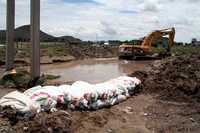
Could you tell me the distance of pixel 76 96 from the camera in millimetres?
12023

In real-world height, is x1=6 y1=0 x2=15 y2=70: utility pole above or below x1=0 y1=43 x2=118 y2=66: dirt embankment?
above

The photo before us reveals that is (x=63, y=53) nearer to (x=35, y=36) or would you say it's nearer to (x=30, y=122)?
(x=35, y=36)

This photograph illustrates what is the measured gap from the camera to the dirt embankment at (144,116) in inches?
381

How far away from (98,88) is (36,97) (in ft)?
9.46

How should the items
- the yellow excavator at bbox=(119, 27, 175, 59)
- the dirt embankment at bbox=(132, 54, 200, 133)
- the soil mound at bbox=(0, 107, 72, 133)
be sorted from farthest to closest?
1. the yellow excavator at bbox=(119, 27, 175, 59)
2. the dirt embankment at bbox=(132, 54, 200, 133)
3. the soil mound at bbox=(0, 107, 72, 133)

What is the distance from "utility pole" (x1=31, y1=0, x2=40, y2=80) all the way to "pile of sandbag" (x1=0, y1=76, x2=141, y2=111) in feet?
14.7

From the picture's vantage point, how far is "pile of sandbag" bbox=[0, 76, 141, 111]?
35.5ft

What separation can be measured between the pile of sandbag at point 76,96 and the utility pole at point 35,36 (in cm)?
450

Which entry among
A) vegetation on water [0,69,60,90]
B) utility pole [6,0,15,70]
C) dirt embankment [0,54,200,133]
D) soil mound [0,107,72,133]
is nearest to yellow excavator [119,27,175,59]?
utility pole [6,0,15,70]

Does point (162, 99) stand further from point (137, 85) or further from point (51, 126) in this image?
point (51, 126)

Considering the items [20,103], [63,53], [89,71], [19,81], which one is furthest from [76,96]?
[63,53]

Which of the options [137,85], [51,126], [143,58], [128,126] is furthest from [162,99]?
[143,58]

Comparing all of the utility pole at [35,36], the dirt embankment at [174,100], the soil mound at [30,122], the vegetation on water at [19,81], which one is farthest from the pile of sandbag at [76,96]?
the utility pole at [35,36]

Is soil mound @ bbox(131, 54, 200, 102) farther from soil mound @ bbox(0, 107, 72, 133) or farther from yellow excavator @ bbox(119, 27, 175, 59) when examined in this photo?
yellow excavator @ bbox(119, 27, 175, 59)
